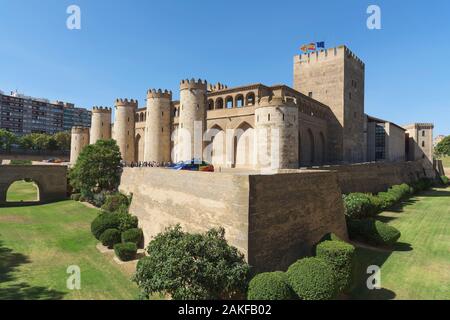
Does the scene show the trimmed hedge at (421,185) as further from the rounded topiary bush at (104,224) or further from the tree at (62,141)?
the tree at (62,141)

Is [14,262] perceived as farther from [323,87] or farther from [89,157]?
[323,87]

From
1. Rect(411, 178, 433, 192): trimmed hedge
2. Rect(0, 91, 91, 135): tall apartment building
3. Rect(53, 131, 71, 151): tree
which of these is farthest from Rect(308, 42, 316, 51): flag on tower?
Rect(0, 91, 91, 135): tall apartment building

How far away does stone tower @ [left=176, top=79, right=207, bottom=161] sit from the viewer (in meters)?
29.3

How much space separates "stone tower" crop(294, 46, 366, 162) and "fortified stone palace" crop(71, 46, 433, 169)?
0.13m

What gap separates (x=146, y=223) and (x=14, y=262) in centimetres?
745

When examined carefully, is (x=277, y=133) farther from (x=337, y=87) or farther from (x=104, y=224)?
(x=337, y=87)

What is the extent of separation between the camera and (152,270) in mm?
11133

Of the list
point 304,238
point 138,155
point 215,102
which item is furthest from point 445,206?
point 138,155

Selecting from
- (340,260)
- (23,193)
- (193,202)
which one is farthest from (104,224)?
(23,193)

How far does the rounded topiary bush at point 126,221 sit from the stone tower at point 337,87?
2987cm

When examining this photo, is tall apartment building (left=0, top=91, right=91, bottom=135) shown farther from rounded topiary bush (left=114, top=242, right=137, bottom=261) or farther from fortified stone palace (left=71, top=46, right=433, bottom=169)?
rounded topiary bush (left=114, top=242, right=137, bottom=261)

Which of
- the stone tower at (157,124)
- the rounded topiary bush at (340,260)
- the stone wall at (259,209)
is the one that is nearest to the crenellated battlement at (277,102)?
the stone wall at (259,209)

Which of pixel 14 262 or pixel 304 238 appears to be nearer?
pixel 304 238

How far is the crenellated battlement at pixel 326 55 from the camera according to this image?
37906mm
